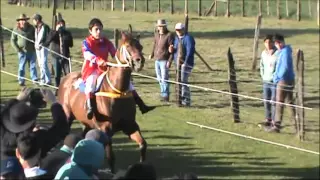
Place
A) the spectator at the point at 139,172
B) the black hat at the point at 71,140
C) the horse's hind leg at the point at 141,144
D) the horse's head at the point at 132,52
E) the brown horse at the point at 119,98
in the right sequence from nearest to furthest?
the spectator at the point at 139,172
the black hat at the point at 71,140
the horse's head at the point at 132,52
the brown horse at the point at 119,98
the horse's hind leg at the point at 141,144

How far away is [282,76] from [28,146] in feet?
30.4

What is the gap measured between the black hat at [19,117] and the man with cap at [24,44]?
14.0 m

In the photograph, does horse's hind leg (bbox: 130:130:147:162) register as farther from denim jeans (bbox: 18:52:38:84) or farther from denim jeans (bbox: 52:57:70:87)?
denim jeans (bbox: 18:52:38:84)

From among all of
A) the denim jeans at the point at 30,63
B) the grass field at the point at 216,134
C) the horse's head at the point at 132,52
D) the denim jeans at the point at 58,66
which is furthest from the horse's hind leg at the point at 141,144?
the denim jeans at the point at 30,63

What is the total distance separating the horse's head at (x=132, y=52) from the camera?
1180cm

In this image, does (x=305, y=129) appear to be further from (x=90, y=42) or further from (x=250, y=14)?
(x=250, y=14)

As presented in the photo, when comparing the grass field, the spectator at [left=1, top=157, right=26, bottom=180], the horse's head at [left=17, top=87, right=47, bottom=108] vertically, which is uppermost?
the horse's head at [left=17, top=87, right=47, bottom=108]

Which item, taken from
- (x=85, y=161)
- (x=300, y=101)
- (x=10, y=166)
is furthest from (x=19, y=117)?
(x=300, y=101)

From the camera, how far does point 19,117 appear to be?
6.61 meters

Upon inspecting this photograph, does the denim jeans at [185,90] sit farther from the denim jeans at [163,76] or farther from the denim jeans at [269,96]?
the denim jeans at [269,96]

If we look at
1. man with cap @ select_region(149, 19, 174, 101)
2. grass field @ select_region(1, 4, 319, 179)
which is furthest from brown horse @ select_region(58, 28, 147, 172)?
man with cap @ select_region(149, 19, 174, 101)

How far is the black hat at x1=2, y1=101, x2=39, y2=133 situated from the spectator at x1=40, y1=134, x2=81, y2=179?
0.33 m

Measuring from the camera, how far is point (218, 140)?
15102 mm

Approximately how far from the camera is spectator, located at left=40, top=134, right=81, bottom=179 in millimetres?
6727
